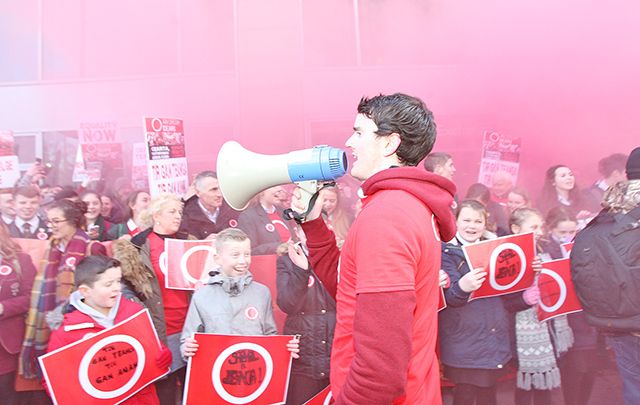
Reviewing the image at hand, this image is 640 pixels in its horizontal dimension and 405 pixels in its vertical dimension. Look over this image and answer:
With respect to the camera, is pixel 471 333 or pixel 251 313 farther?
pixel 471 333

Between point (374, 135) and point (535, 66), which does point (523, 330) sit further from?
point (374, 135)

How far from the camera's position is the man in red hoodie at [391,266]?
1.47 meters

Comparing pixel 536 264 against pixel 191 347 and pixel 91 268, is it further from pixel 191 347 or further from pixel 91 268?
pixel 91 268

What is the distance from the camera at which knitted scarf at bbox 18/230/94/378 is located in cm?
304

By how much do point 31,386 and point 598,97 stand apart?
12.3ft

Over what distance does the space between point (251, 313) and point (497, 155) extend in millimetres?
1788

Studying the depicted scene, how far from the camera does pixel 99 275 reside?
280 cm

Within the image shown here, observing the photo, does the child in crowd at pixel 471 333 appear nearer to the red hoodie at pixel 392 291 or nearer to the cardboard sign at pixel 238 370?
the cardboard sign at pixel 238 370

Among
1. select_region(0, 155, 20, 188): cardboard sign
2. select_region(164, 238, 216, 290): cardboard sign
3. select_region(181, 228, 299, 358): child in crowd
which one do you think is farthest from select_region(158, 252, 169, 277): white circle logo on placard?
select_region(0, 155, 20, 188): cardboard sign

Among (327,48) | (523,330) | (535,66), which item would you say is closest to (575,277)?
(523,330)

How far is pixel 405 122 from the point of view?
1.75 metres

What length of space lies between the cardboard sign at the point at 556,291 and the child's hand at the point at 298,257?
1.41 meters

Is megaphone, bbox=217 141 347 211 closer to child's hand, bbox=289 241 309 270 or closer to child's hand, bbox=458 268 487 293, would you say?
child's hand, bbox=289 241 309 270

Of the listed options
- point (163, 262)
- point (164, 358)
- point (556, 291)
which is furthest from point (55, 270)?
point (556, 291)
